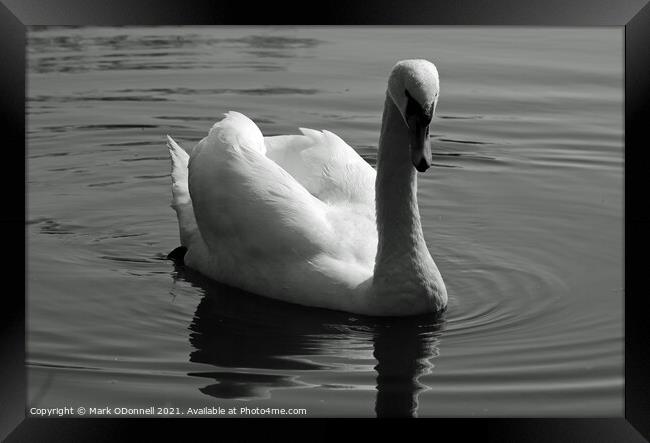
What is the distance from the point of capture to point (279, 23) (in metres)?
5.27

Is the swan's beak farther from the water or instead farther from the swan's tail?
the swan's tail

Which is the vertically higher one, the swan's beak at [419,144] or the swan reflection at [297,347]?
the swan's beak at [419,144]

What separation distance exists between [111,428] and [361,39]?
522cm

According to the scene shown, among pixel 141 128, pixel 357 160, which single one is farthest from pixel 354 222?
pixel 141 128

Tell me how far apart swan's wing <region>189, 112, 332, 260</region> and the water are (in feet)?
1.05

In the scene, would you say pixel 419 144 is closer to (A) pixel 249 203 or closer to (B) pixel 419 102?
(B) pixel 419 102

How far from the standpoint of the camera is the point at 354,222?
7602 mm

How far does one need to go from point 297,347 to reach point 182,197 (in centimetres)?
215

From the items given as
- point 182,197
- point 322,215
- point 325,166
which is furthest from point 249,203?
point 182,197

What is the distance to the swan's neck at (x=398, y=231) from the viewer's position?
7000mm

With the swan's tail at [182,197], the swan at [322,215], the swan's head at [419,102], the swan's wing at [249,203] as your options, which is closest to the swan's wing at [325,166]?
the swan at [322,215]

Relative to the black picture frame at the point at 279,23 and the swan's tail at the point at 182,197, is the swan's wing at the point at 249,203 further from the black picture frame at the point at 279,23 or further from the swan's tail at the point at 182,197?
the black picture frame at the point at 279,23

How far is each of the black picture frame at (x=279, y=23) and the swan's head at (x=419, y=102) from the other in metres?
1.03

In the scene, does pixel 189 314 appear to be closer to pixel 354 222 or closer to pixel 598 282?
pixel 354 222
